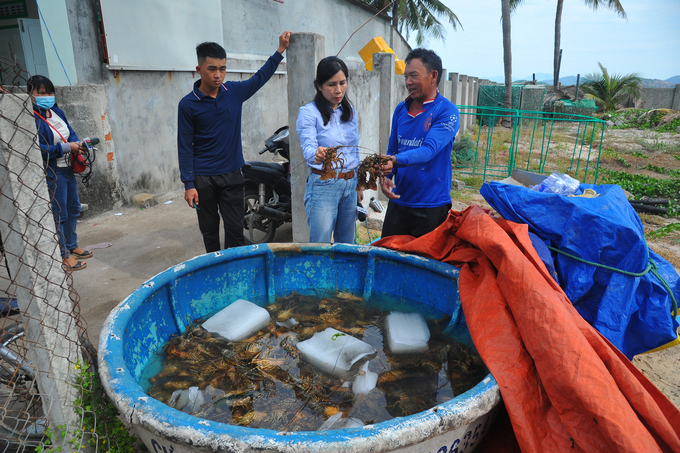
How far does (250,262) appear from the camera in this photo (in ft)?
8.93

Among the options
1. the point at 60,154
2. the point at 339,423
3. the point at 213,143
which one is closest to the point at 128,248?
the point at 60,154

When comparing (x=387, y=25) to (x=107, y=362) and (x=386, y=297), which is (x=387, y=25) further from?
(x=107, y=362)

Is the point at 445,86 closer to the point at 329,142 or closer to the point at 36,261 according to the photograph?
the point at 329,142

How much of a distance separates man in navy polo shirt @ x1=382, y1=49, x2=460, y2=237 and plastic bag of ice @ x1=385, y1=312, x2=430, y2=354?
2.55ft

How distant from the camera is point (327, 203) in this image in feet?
9.99

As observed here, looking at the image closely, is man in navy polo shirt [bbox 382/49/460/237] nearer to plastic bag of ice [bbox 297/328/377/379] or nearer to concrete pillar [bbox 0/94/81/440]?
plastic bag of ice [bbox 297/328/377/379]

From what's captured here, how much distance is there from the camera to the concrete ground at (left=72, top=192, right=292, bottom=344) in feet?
12.2

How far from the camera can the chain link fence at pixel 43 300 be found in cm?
154

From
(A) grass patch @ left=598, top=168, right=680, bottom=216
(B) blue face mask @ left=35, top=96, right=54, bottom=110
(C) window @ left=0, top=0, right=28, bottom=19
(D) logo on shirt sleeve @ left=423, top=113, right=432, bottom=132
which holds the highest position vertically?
(C) window @ left=0, top=0, right=28, bottom=19

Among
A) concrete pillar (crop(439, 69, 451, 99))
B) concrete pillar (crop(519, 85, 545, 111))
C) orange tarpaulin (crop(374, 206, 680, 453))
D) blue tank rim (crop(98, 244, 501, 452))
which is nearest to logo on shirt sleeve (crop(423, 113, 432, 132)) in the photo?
orange tarpaulin (crop(374, 206, 680, 453))

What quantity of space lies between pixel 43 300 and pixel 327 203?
5.94 feet

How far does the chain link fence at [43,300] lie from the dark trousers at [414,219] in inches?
81.4

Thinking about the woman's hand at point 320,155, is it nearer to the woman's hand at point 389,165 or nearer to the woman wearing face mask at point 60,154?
the woman's hand at point 389,165

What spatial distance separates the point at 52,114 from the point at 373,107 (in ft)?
11.6
